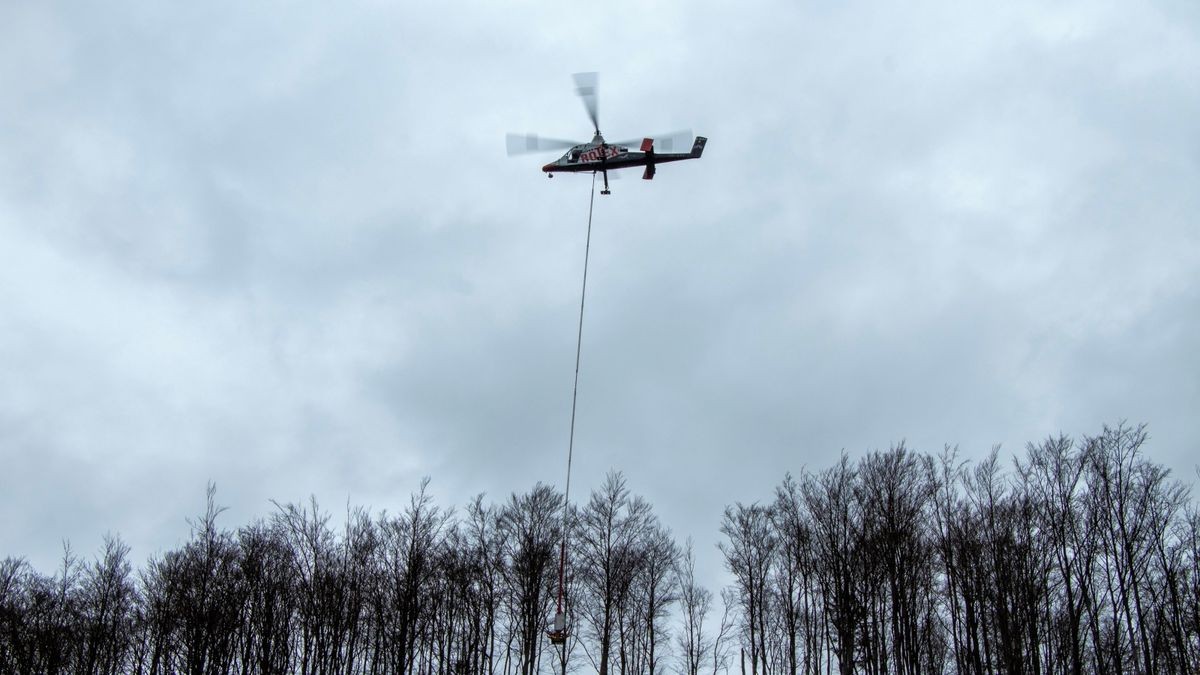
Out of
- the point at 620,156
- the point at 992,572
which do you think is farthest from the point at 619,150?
the point at 992,572

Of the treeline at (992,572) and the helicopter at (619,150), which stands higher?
the helicopter at (619,150)

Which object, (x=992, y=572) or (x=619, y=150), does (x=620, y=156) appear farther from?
(x=992, y=572)

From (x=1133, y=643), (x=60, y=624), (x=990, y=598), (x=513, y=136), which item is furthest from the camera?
(x=60, y=624)

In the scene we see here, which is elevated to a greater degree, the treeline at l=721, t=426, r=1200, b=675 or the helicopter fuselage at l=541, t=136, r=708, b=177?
the helicopter fuselage at l=541, t=136, r=708, b=177

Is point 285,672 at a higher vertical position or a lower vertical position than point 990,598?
lower

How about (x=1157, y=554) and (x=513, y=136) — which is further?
(x=1157, y=554)

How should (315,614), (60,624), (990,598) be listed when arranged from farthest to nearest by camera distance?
1. (60,624)
2. (315,614)
3. (990,598)

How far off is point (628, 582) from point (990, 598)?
53.2 feet

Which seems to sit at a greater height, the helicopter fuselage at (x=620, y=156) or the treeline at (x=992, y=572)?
the helicopter fuselage at (x=620, y=156)

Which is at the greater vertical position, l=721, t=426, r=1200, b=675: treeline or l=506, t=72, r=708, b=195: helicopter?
l=506, t=72, r=708, b=195: helicopter

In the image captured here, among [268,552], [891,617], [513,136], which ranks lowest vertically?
[891,617]

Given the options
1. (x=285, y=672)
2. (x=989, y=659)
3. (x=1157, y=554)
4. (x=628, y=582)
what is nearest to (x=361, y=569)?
(x=285, y=672)

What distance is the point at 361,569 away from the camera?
41125mm

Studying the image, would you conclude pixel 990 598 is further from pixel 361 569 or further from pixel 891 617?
pixel 361 569
